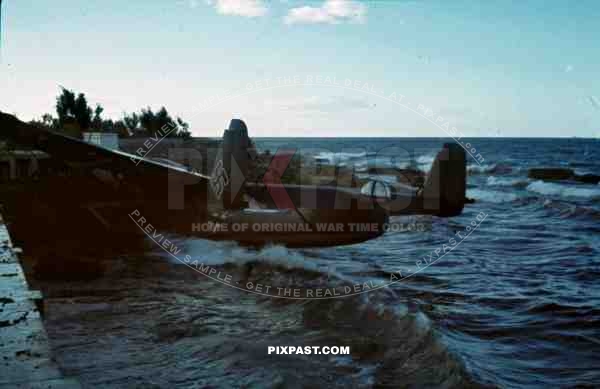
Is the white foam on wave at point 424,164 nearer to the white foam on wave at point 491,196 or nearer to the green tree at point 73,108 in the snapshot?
the white foam on wave at point 491,196

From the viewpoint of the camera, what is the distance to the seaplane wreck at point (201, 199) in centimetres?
840

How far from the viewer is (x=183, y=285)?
780 centimetres

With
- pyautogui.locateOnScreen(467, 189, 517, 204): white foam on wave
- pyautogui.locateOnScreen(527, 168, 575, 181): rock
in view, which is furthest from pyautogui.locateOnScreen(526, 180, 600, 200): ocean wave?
pyautogui.locateOnScreen(527, 168, 575, 181): rock

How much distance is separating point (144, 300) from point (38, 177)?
4.13 m

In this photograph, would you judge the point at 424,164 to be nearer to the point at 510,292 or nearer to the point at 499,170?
the point at 499,170

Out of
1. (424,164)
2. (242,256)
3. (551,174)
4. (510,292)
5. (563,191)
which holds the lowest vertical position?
(510,292)

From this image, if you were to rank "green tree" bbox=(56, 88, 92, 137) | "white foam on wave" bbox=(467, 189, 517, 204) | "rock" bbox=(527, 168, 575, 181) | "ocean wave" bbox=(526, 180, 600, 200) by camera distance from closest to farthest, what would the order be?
1. "green tree" bbox=(56, 88, 92, 137)
2. "white foam on wave" bbox=(467, 189, 517, 204)
3. "ocean wave" bbox=(526, 180, 600, 200)
4. "rock" bbox=(527, 168, 575, 181)

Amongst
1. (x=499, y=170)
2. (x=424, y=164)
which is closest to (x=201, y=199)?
(x=424, y=164)

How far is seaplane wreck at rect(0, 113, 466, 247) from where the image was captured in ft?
27.6

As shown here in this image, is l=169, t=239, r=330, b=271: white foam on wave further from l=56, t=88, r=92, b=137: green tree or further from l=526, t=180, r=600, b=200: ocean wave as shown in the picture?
l=526, t=180, r=600, b=200: ocean wave

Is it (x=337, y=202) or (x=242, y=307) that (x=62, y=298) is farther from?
(x=337, y=202)

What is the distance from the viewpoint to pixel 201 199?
30.0 ft

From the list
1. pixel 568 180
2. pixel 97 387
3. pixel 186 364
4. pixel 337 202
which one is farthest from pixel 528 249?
pixel 568 180


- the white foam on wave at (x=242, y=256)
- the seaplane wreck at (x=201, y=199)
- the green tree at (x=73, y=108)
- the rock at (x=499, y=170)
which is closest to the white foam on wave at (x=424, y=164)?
the rock at (x=499, y=170)
